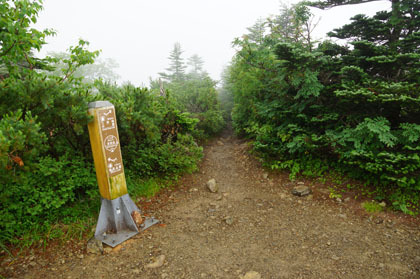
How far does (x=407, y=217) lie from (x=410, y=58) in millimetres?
3008

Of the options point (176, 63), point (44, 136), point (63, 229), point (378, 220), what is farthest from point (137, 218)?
point (176, 63)

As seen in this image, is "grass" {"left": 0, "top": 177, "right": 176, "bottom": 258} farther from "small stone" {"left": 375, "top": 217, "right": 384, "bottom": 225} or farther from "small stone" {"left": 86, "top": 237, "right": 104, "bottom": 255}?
"small stone" {"left": 375, "top": 217, "right": 384, "bottom": 225}

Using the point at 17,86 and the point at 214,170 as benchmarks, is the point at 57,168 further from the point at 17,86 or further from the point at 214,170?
the point at 214,170

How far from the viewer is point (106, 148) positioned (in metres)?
3.56

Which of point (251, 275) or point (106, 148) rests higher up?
point (106, 148)

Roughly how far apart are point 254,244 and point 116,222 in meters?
2.33

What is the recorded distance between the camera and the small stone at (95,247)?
11.4 feet

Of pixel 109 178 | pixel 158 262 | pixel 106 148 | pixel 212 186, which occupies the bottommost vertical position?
pixel 158 262

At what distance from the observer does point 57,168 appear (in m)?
3.69

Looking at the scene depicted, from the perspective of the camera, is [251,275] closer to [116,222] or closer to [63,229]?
[116,222]

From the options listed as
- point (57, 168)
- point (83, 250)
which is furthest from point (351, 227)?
point (57, 168)

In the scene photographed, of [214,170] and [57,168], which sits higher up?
[57,168]

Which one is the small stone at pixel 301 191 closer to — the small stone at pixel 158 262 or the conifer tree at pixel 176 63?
the small stone at pixel 158 262

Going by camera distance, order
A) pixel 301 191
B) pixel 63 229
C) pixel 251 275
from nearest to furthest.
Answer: pixel 251 275 → pixel 63 229 → pixel 301 191
